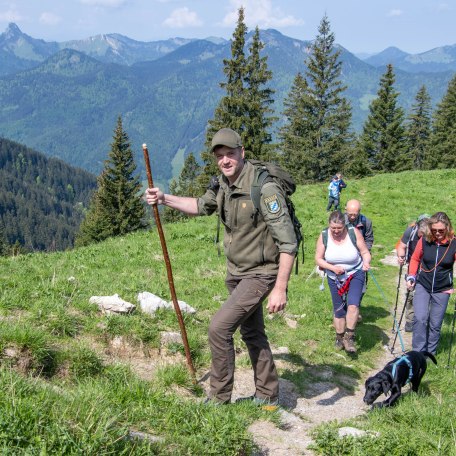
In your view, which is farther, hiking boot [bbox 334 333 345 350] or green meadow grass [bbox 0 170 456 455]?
hiking boot [bbox 334 333 345 350]

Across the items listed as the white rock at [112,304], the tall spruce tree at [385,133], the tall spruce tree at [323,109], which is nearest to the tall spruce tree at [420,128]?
the tall spruce tree at [385,133]

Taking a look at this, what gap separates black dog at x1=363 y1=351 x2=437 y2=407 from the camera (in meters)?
5.73

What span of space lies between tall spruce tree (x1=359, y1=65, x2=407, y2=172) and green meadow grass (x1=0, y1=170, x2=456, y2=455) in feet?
149

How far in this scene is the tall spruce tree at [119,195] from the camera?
48312mm

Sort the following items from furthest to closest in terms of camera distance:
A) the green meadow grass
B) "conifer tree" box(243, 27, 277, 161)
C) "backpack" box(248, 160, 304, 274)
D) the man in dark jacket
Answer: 1. "conifer tree" box(243, 27, 277, 161)
2. the man in dark jacket
3. "backpack" box(248, 160, 304, 274)
4. the green meadow grass

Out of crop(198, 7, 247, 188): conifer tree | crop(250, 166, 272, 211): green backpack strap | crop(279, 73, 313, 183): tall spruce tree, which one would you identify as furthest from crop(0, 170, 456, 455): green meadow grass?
crop(279, 73, 313, 183): tall spruce tree

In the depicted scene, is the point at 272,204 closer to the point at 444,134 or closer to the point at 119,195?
the point at 119,195

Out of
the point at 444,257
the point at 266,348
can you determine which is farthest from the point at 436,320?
the point at 266,348

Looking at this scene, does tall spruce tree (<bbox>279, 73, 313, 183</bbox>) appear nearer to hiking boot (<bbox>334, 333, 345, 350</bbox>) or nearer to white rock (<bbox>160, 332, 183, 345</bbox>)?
hiking boot (<bbox>334, 333, 345, 350</bbox>)

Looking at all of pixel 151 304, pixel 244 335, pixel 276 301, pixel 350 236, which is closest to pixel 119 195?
pixel 151 304

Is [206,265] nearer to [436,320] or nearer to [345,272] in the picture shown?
[345,272]

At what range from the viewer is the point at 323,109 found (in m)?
48.4

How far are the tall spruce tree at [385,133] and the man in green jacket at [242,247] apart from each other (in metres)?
52.4

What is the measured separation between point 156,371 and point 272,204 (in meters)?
2.75
